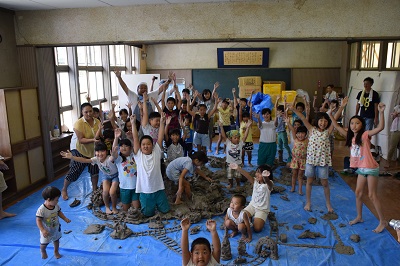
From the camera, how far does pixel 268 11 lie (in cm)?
527

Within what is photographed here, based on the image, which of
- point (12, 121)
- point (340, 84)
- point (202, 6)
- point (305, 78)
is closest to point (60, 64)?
point (12, 121)

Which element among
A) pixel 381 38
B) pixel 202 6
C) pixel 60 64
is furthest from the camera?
pixel 60 64

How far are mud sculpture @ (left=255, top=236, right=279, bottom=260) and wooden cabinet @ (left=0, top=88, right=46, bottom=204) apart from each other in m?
4.17

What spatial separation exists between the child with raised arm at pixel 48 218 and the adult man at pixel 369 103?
5985 millimetres

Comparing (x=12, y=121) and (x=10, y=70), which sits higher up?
(x=10, y=70)

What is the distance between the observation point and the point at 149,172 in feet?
14.5

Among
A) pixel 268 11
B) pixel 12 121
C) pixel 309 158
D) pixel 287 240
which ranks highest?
pixel 268 11

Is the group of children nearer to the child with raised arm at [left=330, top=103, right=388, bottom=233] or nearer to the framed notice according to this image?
the child with raised arm at [left=330, top=103, right=388, bottom=233]

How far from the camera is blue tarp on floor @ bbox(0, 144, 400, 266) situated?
3682 millimetres

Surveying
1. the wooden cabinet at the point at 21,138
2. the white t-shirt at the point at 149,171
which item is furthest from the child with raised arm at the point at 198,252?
the wooden cabinet at the point at 21,138

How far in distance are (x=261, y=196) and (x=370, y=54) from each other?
6.75 metres

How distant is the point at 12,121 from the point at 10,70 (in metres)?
1.13

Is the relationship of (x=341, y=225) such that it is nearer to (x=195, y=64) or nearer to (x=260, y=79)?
(x=260, y=79)

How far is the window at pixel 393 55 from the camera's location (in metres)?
7.47
